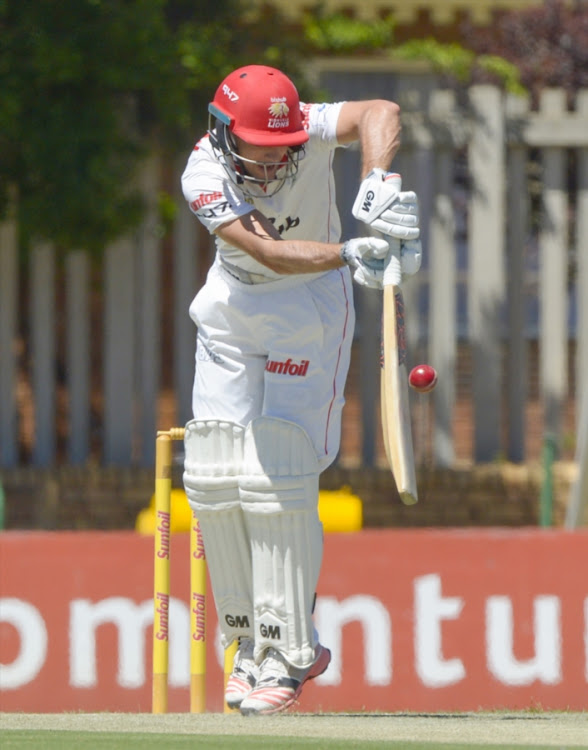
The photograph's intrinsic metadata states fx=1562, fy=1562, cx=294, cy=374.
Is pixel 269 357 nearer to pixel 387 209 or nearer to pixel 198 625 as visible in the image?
pixel 387 209

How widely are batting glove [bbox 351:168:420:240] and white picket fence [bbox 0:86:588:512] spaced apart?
15.5 feet

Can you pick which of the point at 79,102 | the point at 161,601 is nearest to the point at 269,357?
the point at 161,601

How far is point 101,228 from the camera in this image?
27.2 feet

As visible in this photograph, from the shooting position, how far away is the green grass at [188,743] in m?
3.03

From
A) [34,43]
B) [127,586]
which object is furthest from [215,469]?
[34,43]

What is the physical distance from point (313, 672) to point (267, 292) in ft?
3.26

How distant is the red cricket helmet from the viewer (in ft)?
12.8

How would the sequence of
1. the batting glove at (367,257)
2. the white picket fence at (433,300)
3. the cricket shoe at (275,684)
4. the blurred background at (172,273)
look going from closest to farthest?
the batting glove at (367,257)
the cricket shoe at (275,684)
the blurred background at (172,273)
the white picket fence at (433,300)

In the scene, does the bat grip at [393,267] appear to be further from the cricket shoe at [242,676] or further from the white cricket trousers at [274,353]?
the cricket shoe at [242,676]

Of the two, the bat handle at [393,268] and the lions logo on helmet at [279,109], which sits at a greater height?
the lions logo on helmet at [279,109]

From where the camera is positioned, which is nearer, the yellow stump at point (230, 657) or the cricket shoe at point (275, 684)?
the cricket shoe at point (275, 684)

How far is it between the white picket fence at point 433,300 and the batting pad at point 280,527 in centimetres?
455

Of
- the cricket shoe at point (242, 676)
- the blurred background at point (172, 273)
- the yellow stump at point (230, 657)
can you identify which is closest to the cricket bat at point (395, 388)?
the cricket shoe at point (242, 676)

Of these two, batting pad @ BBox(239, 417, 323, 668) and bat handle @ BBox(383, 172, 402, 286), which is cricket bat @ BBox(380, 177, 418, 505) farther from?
batting pad @ BBox(239, 417, 323, 668)
